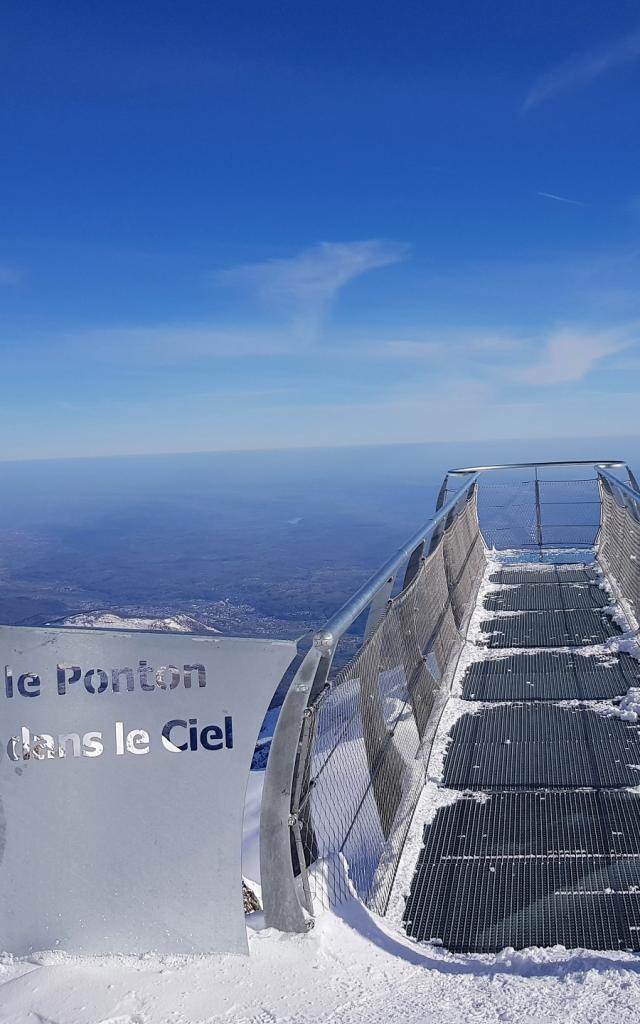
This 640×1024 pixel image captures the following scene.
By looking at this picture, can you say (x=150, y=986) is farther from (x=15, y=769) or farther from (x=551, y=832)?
(x=551, y=832)

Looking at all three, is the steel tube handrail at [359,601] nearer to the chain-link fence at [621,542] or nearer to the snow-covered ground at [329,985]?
the snow-covered ground at [329,985]

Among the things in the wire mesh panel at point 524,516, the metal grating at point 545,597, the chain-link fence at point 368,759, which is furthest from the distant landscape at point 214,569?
the chain-link fence at point 368,759

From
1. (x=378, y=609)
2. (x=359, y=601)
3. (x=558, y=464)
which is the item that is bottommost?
(x=378, y=609)

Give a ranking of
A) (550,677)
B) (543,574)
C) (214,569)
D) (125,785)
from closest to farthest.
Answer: (125,785), (550,677), (543,574), (214,569)

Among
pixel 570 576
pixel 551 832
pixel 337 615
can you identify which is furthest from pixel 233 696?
pixel 570 576

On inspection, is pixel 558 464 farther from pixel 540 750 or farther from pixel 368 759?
pixel 368 759

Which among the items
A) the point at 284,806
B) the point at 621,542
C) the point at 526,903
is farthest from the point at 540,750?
the point at 621,542
